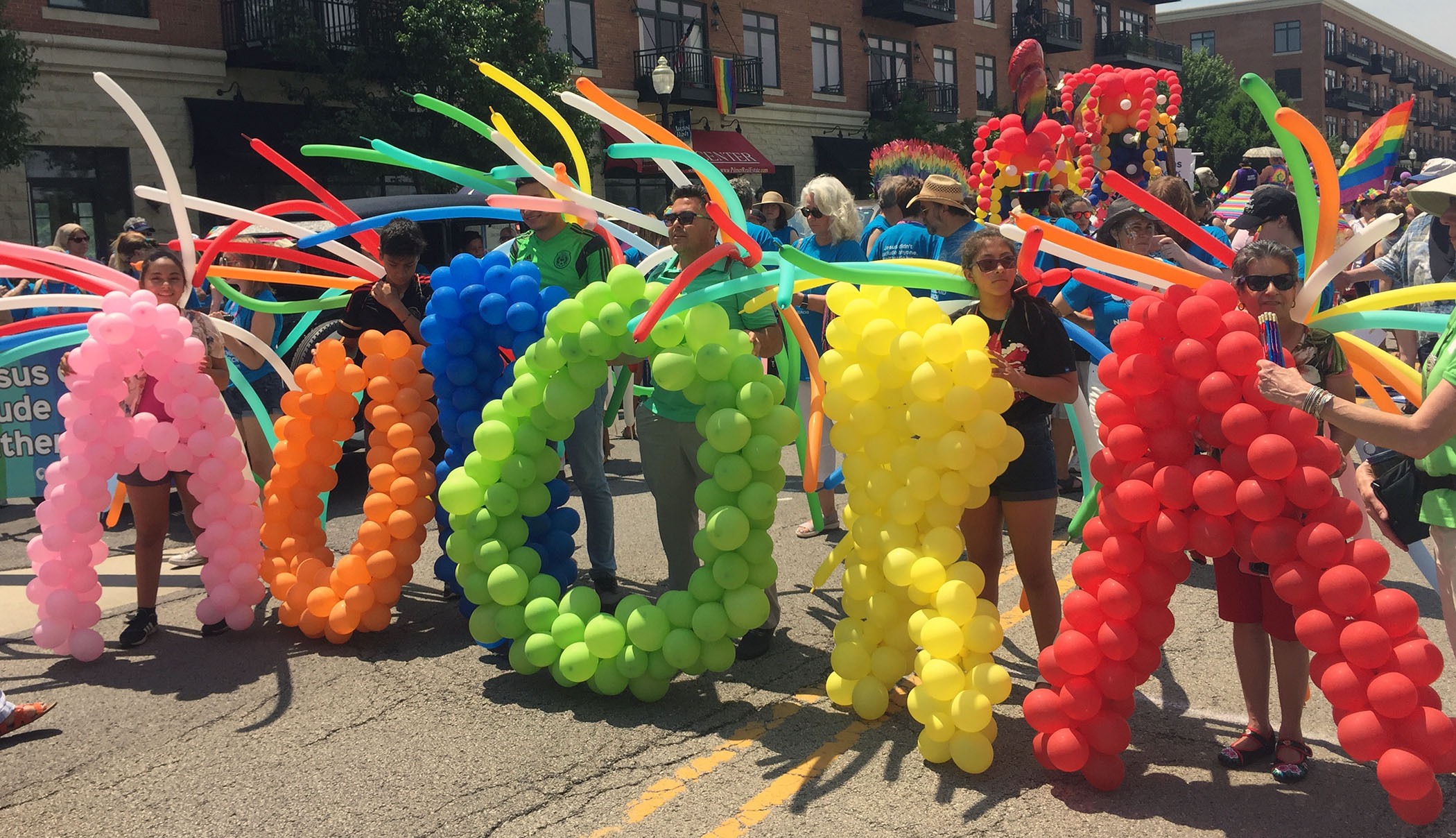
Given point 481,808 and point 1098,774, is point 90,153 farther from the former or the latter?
point 1098,774

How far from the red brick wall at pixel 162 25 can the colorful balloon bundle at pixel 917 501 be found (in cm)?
1693

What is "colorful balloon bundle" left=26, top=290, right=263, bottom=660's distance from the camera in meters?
4.68

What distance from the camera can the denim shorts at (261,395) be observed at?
6.57 m

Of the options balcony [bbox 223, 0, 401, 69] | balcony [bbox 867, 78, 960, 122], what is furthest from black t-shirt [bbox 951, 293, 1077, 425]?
balcony [bbox 867, 78, 960, 122]

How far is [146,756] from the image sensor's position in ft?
12.7

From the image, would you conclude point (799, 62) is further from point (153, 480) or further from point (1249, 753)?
point (1249, 753)

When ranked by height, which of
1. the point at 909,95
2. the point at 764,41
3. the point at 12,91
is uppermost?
the point at 764,41

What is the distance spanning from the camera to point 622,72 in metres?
25.5

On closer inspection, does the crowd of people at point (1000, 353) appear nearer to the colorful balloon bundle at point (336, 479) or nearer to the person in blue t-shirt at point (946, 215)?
the person in blue t-shirt at point (946, 215)

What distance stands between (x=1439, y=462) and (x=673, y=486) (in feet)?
8.70

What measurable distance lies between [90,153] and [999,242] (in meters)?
17.5

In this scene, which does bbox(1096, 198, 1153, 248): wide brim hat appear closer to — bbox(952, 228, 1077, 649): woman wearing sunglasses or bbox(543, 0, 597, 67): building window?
bbox(952, 228, 1077, 649): woman wearing sunglasses

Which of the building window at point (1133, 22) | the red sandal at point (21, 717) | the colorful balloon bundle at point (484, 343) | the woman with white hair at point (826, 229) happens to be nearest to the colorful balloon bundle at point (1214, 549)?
the colorful balloon bundle at point (484, 343)

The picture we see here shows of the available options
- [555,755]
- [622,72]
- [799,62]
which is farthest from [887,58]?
[555,755]
